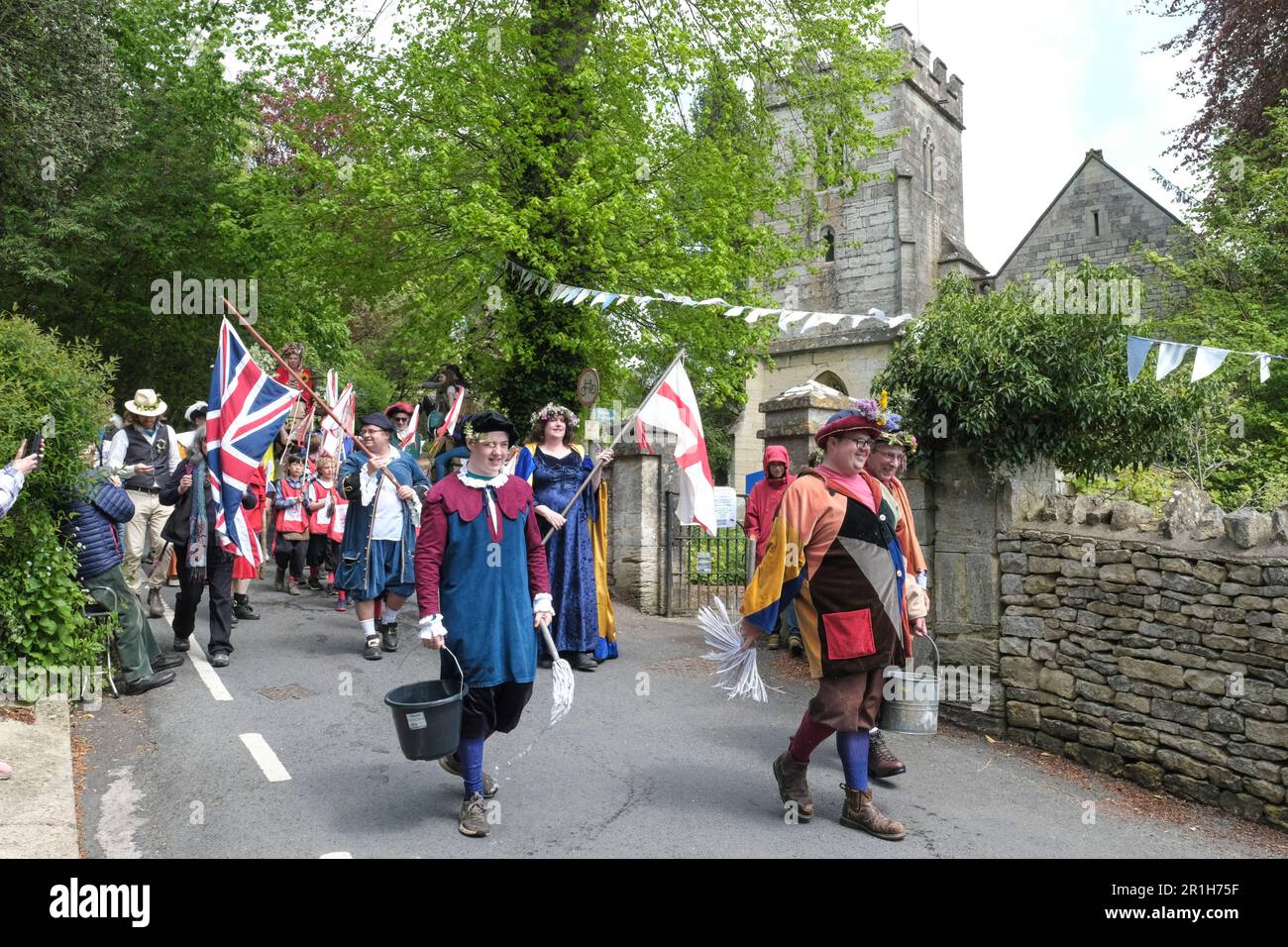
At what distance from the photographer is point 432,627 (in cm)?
444

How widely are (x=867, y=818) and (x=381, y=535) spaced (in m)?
5.01

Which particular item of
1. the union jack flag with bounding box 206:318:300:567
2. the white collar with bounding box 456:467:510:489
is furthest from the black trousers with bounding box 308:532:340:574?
the white collar with bounding box 456:467:510:489

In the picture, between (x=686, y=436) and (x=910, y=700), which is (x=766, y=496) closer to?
(x=686, y=436)

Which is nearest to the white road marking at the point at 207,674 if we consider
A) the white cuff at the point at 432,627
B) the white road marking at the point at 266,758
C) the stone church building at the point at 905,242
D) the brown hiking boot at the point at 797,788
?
the white road marking at the point at 266,758

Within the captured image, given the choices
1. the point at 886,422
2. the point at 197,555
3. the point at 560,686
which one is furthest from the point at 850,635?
the point at 197,555

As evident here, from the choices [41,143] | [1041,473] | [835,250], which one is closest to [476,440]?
[1041,473]

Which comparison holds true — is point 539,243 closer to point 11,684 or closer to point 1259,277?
point 11,684

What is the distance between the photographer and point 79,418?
6.38 metres

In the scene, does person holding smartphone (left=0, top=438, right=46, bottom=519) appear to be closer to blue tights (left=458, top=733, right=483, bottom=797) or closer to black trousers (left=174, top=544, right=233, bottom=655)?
black trousers (left=174, top=544, right=233, bottom=655)

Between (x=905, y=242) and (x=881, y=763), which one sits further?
(x=905, y=242)

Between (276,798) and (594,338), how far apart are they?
9.47m

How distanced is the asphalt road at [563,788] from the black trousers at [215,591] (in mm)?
300

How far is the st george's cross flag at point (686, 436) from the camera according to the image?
268 inches

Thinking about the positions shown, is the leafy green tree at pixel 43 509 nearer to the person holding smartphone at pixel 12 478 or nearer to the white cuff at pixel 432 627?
the person holding smartphone at pixel 12 478
